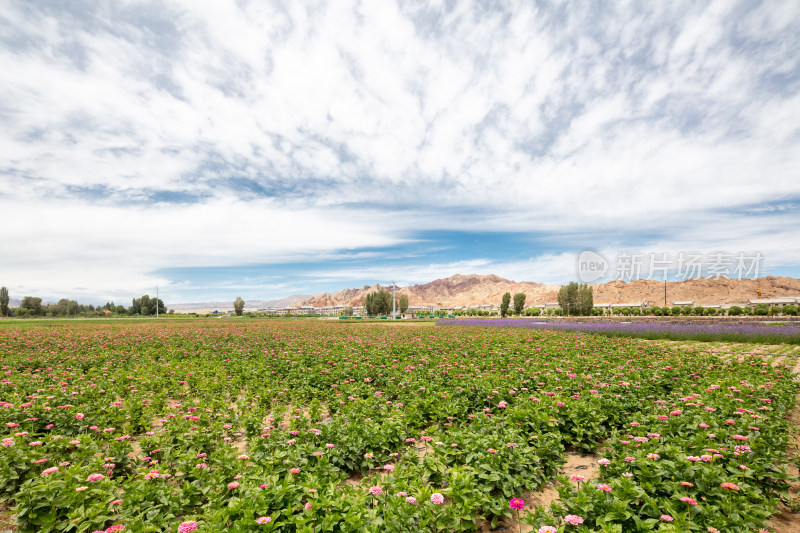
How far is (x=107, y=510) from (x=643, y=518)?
6370mm

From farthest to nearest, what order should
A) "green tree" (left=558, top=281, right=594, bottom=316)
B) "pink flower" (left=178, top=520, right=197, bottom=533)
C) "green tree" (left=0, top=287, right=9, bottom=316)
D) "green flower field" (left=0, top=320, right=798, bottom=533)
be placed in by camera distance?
"green tree" (left=0, top=287, right=9, bottom=316), "green tree" (left=558, top=281, right=594, bottom=316), "green flower field" (left=0, top=320, right=798, bottom=533), "pink flower" (left=178, top=520, right=197, bottom=533)

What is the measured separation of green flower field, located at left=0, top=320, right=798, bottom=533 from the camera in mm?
4070

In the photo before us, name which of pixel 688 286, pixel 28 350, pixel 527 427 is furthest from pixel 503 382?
pixel 688 286

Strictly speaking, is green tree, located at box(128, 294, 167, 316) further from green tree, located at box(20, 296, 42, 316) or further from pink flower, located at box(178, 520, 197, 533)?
pink flower, located at box(178, 520, 197, 533)

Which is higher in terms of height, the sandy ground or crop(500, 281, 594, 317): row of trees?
crop(500, 281, 594, 317): row of trees

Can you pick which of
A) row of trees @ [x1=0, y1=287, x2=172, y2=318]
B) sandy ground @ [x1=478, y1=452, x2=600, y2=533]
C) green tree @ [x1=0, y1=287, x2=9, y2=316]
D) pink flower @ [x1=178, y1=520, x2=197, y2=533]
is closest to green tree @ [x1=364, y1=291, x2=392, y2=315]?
row of trees @ [x1=0, y1=287, x2=172, y2=318]

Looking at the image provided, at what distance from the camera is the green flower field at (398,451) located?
407cm

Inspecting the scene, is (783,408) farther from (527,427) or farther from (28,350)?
(28,350)

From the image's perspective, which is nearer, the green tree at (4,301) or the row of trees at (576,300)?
the row of trees at (576,300)

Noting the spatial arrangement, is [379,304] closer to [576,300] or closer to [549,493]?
Answer: [576,300]

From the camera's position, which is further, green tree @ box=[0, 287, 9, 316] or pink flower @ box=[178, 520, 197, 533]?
green tree @ box=[0, 287, 9, 316]

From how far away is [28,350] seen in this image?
57.8ft

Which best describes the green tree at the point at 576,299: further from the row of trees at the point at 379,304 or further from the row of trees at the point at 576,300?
the row of trees at the point at 379,304

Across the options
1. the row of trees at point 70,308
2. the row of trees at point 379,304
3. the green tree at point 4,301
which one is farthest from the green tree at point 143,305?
the row of trees at point 379,304
